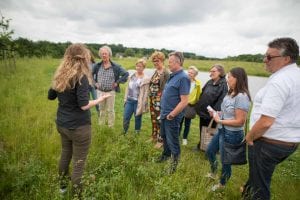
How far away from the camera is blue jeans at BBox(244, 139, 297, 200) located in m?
2.67

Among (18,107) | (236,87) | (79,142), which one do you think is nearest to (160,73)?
(236,87)

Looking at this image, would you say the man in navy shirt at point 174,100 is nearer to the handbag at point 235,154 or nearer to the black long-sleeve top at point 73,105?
the handbag at point 235,154

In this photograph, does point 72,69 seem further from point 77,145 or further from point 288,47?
point 288,47

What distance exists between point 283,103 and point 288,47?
0.64m

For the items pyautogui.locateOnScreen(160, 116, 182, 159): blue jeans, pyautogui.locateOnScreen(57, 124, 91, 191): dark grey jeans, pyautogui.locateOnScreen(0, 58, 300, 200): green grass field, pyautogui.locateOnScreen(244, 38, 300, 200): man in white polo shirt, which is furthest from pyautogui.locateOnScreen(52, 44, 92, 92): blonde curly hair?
pyautogui.locateOnScreen(244, 38, 300, 200): man in white polo shirt

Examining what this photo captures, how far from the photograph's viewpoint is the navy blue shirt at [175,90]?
391 centimetres

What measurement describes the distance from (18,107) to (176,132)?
5.45m

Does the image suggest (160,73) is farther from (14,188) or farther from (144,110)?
(14,188)

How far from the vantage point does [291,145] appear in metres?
2.64

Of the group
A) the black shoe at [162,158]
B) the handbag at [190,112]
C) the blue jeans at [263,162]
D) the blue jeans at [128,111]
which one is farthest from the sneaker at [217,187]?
the blue jeans at [128,111]

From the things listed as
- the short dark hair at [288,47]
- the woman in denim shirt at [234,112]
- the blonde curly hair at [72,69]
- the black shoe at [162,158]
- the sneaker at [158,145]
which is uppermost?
the short dark hair at [288,47]

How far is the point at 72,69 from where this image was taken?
9.16 feet

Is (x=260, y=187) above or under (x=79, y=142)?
under

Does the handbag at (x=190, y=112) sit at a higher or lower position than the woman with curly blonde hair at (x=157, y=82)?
lower
